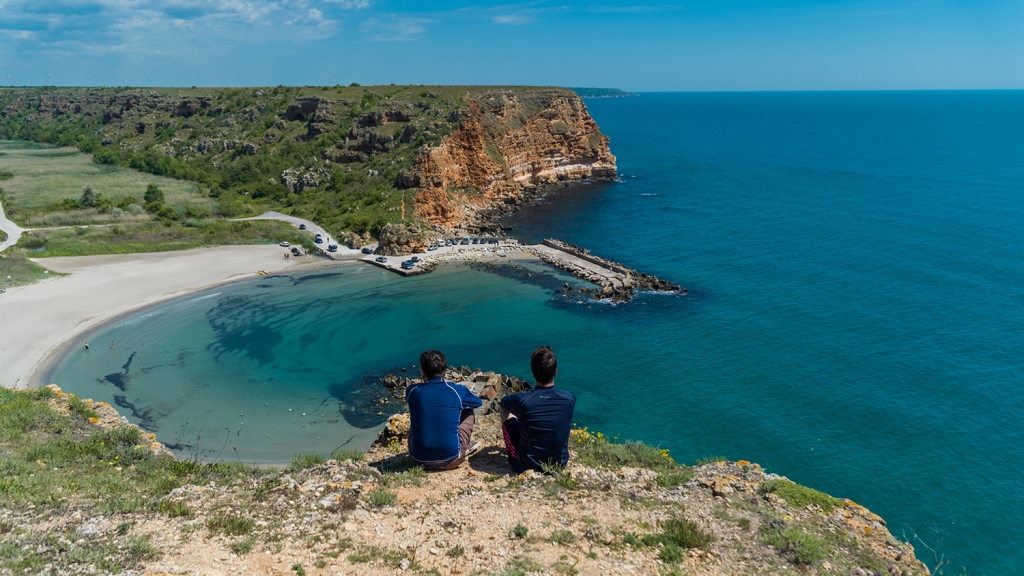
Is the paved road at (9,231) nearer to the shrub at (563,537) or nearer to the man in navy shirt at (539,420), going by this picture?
the man in navy shirt at (539,420)

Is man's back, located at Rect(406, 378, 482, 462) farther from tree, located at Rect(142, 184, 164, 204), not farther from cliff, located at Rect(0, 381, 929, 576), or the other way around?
tree, located at Rect(142, 184, 164, 204)

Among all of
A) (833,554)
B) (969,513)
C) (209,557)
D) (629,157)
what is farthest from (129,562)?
(629,157)

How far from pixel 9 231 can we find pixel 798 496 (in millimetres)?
64650

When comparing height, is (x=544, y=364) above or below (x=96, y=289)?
above

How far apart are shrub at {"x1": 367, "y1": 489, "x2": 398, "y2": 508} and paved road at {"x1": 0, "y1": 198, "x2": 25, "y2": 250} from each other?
176ft

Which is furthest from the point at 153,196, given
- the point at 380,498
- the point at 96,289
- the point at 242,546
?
the point at 242,546

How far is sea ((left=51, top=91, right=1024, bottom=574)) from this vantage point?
2183cm

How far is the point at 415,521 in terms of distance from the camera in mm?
8031

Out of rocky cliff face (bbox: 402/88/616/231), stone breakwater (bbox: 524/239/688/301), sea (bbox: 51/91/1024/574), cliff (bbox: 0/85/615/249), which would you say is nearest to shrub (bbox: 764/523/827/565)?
sea (bbox: 51/91/1024/574)

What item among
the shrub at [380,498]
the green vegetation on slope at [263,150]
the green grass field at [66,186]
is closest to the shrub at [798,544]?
the shrub at [380,498]

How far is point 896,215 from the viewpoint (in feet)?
188

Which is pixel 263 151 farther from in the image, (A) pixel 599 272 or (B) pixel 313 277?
(A) pixel 599 272

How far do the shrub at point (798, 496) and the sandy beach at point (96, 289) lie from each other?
3163 cm

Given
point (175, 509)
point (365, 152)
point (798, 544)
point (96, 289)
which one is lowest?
point (96, 289)
